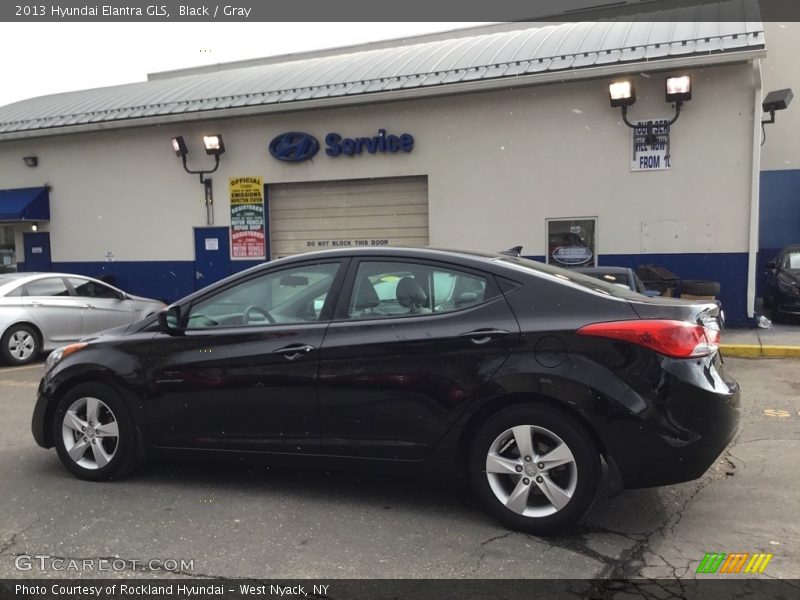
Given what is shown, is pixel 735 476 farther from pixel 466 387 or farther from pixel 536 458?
pixel 466 387

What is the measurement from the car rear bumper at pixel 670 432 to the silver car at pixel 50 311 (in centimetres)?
875

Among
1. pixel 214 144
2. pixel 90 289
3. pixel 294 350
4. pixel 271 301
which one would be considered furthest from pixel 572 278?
pixel 214 144

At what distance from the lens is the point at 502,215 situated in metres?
11.7

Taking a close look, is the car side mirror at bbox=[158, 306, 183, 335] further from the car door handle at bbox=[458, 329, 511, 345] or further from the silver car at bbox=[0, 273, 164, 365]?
the silver car at bbox=[0, 273, 164, 365]

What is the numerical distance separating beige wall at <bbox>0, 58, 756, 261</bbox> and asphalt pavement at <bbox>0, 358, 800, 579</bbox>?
663 cm

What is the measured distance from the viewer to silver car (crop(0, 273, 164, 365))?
930 centimetres

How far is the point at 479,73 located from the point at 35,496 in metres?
9.69

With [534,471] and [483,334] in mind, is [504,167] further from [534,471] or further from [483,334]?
[534,471]

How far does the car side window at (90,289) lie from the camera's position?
33.9ft

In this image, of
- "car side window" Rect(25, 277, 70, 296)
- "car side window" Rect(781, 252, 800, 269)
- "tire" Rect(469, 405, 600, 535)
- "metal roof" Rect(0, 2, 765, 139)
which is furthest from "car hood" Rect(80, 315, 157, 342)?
"car side window" Rect(781, 252, 800, 269)

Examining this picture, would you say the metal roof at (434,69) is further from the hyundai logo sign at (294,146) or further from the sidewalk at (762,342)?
the sidewalk at (762,342)

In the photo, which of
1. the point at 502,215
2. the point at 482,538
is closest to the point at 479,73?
the point at 502,215

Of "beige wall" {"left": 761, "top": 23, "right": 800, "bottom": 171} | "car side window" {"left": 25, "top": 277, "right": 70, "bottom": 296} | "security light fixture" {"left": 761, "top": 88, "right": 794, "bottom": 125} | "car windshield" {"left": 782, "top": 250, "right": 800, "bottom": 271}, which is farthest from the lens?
"beige wall" {"left": 761, "top": 23, "right": 800, "bottom": 171}

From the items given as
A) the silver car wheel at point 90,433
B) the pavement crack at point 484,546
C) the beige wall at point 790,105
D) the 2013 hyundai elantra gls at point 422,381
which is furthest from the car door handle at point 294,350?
the beige wall at point 790,105
